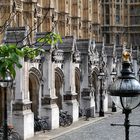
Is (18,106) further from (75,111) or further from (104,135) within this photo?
(75,111)

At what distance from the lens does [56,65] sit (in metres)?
34.9

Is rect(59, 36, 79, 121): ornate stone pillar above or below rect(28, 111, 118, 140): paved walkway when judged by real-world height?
above

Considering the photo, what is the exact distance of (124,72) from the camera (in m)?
9.92

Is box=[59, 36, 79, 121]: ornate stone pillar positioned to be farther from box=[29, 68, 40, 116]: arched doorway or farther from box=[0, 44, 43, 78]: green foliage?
box=[0, 44, 43, 78]: green foliage

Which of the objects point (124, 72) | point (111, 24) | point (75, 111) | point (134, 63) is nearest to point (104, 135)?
point (75, 111)

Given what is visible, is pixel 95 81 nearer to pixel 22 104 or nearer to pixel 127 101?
pixel 22 104

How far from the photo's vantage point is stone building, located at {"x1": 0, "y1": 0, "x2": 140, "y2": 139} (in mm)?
28297

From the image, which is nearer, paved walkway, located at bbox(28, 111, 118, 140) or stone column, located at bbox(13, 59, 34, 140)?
stone column, located at bbox(13, 59, 34, 140)

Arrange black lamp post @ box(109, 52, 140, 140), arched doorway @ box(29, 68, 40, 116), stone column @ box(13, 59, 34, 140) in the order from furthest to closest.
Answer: arched doorway @ box(29, 68, 40, 116)
stone column @ box(13, 59, 34, 140)
black lamp post @ box(109, 52, 140, 140)

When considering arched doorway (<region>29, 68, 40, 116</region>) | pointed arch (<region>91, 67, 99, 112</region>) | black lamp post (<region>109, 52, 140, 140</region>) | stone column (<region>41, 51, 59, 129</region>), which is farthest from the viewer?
pointed arch (<region>91, 67, 99, 112</region>)

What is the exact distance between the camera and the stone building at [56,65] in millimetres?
28297

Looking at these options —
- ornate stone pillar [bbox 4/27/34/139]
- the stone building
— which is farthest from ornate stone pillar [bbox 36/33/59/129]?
ornate stone pillar [bbox 4/27/34/139]

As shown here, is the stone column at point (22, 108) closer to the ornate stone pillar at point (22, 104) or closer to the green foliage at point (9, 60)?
the ornate stone pillar at point (22, 104)

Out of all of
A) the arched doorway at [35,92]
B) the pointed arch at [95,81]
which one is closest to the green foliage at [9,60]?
the arched doorway at [35,92]
